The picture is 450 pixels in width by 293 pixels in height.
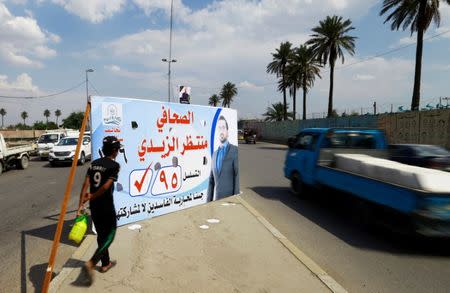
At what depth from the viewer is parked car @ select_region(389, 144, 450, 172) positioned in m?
9.04

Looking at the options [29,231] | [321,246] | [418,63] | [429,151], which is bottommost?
[29,231]

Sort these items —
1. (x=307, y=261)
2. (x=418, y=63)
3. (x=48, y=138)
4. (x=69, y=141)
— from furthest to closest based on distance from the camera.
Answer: (x=418, y=63)
(x=48, y=138)
(x=69, y=141)
(x=307, y=261)

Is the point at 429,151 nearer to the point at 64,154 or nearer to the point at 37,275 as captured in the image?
the point at 37,275

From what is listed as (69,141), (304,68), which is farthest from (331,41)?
(69,141)

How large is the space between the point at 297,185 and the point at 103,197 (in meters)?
6.34

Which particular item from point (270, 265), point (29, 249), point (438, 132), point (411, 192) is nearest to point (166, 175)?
point (29, 249)

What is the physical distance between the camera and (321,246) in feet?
18.7

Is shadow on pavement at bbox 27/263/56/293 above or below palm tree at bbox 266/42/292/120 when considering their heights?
below

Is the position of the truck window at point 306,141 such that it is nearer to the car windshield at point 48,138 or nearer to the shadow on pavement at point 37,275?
the shadow on pavement at point 37,275

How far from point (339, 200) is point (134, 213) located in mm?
4233

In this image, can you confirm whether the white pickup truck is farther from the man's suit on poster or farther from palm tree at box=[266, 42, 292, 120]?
palm tree at box=[266, 42, 292, 120]

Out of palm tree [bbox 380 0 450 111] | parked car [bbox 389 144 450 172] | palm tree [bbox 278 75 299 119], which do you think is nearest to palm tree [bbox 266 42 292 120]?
palm tree [bbox 278 75 299 119]

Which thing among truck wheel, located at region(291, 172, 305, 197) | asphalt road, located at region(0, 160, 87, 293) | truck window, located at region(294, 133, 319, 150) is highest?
truck window, located at region(294, 133, 319, 150)

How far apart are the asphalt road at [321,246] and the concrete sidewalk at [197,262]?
47 cm
